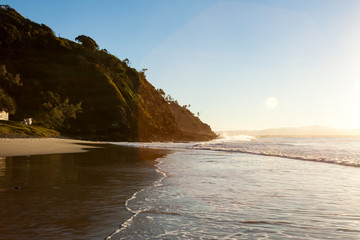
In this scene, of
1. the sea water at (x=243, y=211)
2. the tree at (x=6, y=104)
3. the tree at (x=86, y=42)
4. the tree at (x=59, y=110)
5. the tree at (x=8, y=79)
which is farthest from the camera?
the tree at (x=86, y=42)

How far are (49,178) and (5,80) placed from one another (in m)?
120

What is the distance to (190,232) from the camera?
7.05 m

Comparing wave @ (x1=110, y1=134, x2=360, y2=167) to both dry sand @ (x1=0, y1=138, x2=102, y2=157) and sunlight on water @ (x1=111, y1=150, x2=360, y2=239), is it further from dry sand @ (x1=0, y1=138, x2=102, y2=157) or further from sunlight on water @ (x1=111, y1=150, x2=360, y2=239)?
dry sand @ (x1=0, y1=138, x2=102, y2=157)

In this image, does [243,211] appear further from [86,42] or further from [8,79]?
[86,42]

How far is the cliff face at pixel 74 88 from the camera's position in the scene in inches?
4336

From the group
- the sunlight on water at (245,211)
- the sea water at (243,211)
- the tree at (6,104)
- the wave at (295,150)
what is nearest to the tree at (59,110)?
the tree at (6,104)

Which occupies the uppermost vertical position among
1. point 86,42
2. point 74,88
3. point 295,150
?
point 86,42

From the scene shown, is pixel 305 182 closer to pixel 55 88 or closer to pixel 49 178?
pixel 49 178

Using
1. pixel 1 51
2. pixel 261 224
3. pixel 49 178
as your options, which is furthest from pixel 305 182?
pixel 1 51

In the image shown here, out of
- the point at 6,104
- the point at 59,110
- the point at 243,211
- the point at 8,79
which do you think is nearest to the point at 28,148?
the point at 243,211

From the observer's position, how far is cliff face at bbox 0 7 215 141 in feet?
361

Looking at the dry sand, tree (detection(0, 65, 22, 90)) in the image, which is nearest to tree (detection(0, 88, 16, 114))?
tree (detection(0, 65, 22, 90))

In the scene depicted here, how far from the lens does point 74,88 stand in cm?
12538

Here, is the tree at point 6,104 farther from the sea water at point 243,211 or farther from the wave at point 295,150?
the sea water at point 243,211
